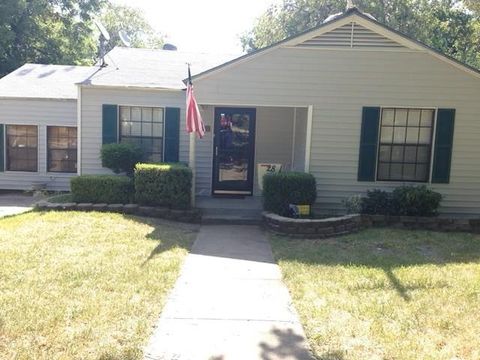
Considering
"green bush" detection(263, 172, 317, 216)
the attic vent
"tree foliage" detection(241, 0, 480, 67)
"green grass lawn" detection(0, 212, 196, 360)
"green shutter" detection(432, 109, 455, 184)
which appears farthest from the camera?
"tree foliage" detection(241, 0, 480, 67)

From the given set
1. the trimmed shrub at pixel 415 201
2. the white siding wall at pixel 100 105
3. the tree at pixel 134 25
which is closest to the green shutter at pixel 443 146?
the trimmed shrub at pixel 415 201

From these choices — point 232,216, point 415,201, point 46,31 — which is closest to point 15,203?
point 232,216

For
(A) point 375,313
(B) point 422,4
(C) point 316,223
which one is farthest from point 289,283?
(B) point 422,4

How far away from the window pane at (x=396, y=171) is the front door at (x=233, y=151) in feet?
11.0

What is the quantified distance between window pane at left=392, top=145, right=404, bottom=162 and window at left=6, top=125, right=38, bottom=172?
30.7ft

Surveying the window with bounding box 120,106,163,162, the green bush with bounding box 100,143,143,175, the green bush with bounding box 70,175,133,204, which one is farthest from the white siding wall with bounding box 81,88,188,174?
the green bush with bounding box 70,175,133,204

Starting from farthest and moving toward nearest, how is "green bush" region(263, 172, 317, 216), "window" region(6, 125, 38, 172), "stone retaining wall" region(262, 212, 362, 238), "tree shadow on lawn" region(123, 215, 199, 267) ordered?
"window" region(6, 125, 38, 172), "green bush" region(263, 172, 317, 216), "stone retaining wall" region(262, 212, 362, 238), "tree shadow on lawn" region(123, 215, 199, 267)

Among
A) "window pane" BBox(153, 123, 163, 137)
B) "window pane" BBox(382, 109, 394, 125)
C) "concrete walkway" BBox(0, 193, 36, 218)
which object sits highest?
"window pane" BBox(382, 109, 394, 125)

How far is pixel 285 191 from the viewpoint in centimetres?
929

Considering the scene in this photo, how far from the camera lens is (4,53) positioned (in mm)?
21500

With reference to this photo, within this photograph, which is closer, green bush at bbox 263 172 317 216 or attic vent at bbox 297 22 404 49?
green bush at bbox 263 172 317 216

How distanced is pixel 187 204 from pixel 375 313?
18.1 ft

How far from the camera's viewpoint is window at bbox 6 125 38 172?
42.8 ft

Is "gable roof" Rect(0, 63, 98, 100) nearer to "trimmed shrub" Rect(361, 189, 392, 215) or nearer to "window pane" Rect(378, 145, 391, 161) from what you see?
"window pane" Rect(378, 145, 391, 161)
